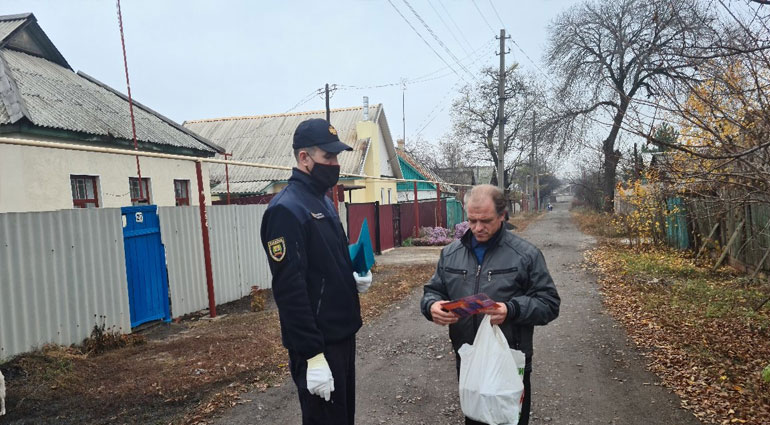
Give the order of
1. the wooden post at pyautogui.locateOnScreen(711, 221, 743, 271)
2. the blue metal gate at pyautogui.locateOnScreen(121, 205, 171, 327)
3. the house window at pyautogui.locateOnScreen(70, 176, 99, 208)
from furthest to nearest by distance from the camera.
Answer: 1. the house window at pyautogui.locateOnScreen(70, 176, 99, 208)
2. the wooden post at pyautogui.locateOnScreen(711, 221, 743, 271)
3. the blue metal gate at pyautogui.locateOnScreen(121, 205, 171, 327)

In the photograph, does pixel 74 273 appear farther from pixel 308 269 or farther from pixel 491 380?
pixel 491 380

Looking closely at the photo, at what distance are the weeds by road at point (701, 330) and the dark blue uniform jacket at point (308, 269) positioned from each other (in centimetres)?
302

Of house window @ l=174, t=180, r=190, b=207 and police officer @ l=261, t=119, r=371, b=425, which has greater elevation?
house window @ l=174, t=180, r=190, b=207

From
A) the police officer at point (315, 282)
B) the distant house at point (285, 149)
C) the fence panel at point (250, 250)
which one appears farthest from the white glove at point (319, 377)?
the distant house at point (285, 149)

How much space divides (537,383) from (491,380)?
7.63 ft

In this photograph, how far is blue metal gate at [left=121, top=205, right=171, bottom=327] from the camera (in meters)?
6.01

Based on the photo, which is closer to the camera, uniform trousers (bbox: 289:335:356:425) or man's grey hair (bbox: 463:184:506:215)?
uniform trousers (bbox: 289:335:356:425)

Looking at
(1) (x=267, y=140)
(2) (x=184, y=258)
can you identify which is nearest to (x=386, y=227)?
(2) (x=184, y=258)

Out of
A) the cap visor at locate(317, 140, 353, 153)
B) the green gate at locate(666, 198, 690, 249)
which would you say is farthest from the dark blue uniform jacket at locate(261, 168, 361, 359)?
the green gate at locate(666, 198, 690, 249)

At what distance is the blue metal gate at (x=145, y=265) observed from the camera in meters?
6.01

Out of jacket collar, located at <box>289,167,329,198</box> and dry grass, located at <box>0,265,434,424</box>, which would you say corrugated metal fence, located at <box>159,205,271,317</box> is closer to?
dry grass, located at <box>0,265,434,424</box>

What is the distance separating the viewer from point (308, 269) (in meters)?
2.29

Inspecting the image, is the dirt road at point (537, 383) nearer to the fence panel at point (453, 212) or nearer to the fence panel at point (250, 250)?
the fence panel at point (250, 250)

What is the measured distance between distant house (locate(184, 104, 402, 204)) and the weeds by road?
13.0 meters
